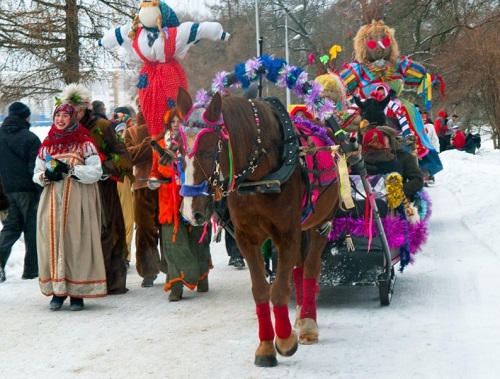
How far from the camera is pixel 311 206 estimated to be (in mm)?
6129

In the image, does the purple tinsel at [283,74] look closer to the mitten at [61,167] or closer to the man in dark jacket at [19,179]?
the mitten at [61,167]

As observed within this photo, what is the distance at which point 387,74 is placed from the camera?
39.1ft

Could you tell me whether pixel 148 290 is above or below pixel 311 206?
below

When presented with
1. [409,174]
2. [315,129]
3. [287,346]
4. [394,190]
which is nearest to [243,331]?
[287,346]

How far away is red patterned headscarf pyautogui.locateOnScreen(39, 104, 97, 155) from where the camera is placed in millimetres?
7825

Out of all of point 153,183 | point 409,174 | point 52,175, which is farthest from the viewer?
point 409,174

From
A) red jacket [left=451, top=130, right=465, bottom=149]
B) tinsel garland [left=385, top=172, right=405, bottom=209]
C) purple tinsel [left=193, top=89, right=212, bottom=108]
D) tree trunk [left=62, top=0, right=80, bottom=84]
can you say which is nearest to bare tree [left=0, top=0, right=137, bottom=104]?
tree trunk [left=62, top=0, right=80, bottom=84]

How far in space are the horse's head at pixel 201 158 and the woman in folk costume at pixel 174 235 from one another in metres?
3.11

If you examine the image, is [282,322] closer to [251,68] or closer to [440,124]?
[251,68]

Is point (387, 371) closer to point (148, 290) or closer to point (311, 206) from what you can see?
point (311, 206)

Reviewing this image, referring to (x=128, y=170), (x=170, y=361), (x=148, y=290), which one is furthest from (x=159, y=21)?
(x=170, y=361)

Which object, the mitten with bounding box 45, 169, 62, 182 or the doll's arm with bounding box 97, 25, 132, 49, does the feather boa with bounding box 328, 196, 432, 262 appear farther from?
the doll's arm with bounding box 97, 25, 132, 49

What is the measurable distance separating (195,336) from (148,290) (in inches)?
95.2

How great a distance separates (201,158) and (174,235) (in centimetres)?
345
